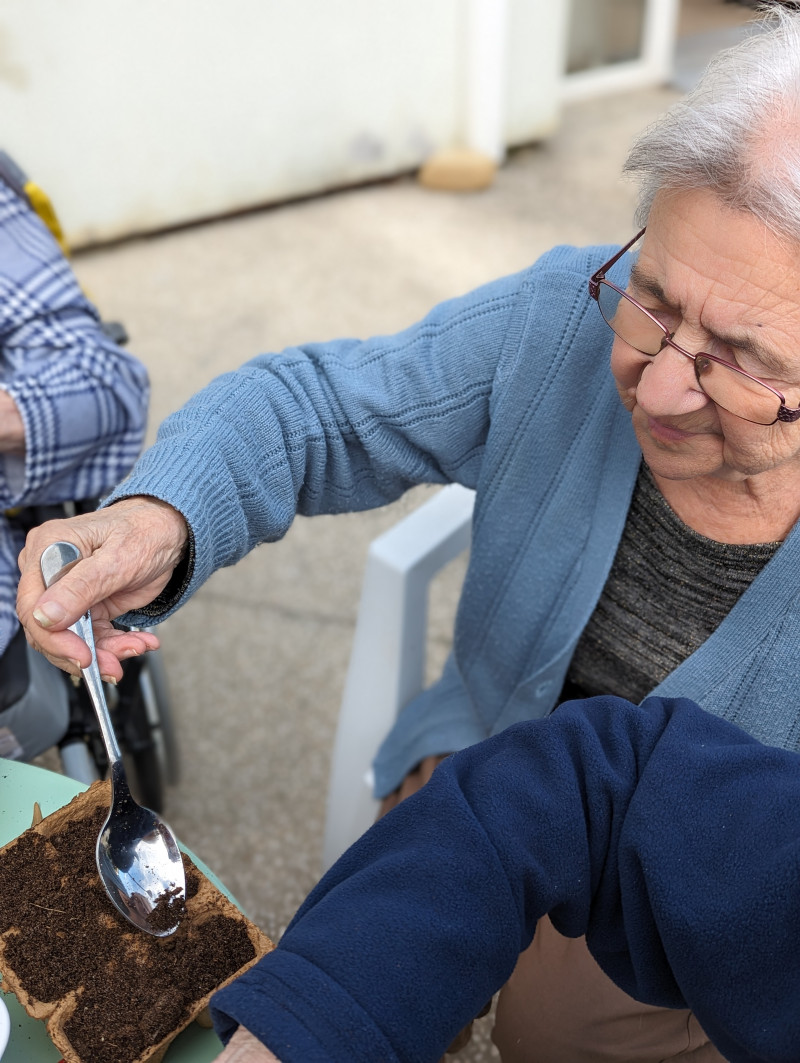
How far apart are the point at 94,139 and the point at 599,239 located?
178 cm

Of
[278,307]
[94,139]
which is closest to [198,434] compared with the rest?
[278,307]

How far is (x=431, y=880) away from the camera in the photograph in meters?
0.72

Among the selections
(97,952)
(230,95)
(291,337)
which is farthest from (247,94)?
(97,952)

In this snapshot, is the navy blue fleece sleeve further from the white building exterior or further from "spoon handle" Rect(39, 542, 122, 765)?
the white building exterior

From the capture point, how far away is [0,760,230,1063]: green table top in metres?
0.79

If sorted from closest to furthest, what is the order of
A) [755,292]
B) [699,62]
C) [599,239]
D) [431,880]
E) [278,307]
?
[431,880]
[755,292]
[278,307]
[599,239]
[699,62]

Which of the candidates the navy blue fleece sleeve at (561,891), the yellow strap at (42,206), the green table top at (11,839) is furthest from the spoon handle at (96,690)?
the yellow strap at (42,206)

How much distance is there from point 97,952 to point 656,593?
2.28ft

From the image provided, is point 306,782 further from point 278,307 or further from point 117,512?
point 278,307

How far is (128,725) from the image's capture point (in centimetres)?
160

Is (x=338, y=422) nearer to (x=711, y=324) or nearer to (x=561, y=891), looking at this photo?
(x=711, y=324)

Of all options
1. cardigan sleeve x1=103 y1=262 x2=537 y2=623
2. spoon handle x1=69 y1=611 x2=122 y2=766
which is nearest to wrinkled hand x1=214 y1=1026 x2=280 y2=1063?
spoon handle x1=69 y1=611 x2=122 y2=766

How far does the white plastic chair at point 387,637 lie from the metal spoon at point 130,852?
530 mm

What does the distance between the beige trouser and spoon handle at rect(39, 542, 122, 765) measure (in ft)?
1.81
